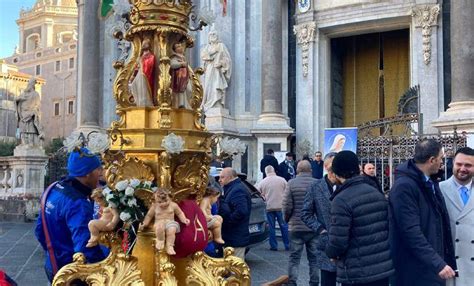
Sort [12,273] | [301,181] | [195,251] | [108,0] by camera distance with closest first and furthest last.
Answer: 1. [195,251]
2. [108,0]
3. [301,181]
4. [12,273]

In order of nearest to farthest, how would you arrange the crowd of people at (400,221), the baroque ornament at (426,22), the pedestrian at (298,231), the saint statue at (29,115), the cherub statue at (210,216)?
the cherub statue at (210,216), the crowd of people at (400,221), the pedestrian at (298,231), the baroque ornament at (426,22), the saint statue at (29,115)

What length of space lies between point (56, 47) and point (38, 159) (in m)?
49.4

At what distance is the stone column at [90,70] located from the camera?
19938 mm

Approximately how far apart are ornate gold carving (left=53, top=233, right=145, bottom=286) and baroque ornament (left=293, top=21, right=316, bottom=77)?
577 inches

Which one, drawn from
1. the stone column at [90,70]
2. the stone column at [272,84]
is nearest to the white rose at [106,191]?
the stone column at [272,84]

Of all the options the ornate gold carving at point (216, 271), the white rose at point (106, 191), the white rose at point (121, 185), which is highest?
the white rose at point (121, 185)

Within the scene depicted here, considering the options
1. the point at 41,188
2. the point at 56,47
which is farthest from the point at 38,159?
the point at 56,47

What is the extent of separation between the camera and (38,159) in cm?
1670

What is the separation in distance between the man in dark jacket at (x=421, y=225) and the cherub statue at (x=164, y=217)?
1.83m

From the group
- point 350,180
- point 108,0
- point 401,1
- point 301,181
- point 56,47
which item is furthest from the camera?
point 56,47

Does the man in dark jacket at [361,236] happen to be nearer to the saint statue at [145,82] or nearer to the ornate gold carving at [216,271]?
the ornate gold carving at [216,271]

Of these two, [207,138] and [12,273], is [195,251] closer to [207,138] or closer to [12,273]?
[207,138]

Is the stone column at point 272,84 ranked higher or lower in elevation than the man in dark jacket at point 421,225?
higher

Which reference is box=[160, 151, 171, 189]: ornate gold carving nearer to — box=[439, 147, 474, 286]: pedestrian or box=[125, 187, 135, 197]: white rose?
box=[125, 187, 135, 197]: white rose
